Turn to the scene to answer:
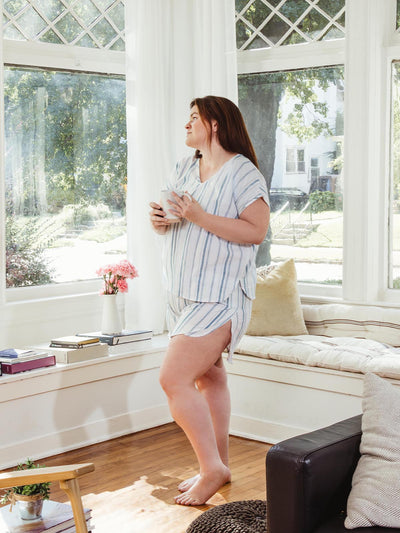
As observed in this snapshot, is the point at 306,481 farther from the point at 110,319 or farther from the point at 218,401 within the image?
the point at 110,319

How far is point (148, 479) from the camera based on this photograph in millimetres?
3617

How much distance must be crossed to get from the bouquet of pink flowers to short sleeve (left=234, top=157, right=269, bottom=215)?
3.99 ft

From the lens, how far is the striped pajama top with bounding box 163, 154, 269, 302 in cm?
331

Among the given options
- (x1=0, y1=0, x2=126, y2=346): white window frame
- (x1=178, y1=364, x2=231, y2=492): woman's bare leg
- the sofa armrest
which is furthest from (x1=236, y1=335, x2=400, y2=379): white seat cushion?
the sofa armrest

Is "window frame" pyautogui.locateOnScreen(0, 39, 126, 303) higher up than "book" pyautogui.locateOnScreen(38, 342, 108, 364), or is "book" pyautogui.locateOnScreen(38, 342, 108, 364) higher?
"window frame" pyautogui.locateOnScreen(0, 39, 126, 303)

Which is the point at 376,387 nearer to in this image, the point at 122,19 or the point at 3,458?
the point at 3,458

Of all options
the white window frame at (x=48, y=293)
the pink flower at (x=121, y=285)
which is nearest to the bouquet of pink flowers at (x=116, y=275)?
the pink flower at (x=121, y=285)

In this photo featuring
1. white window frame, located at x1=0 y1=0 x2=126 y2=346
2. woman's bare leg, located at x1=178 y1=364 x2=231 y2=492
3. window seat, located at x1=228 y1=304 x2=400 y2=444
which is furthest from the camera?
white window frame, located at x1=0 y1=0 x2=126 y2=346

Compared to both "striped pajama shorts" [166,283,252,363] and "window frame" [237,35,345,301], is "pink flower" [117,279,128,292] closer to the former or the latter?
"striped pajama shorts" [166,283,252,363]

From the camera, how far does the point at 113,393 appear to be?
14.1ft

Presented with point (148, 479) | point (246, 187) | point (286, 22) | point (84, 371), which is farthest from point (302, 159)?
point (148, 479)

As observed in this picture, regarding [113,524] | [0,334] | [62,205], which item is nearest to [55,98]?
[62,205]

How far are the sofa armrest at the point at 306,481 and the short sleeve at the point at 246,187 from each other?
1.34 metres

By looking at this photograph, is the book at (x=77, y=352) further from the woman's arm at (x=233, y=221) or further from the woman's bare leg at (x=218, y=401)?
the woman's arm at (x=233, y=221)
